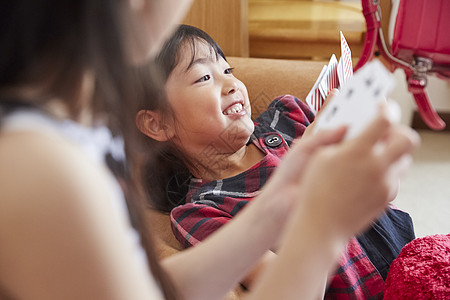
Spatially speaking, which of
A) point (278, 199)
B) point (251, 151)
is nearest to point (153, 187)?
point (251, 151)

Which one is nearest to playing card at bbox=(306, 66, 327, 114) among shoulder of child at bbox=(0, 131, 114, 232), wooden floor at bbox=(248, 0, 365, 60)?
shoulder of child at bbox=(0, 131, 114, 232)

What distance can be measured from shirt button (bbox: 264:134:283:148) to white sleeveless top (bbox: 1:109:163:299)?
0.81m

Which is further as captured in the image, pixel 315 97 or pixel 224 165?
pixel 224 165

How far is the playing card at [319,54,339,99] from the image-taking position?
1.10 meters

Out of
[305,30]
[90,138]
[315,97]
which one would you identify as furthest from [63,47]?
[305,30]

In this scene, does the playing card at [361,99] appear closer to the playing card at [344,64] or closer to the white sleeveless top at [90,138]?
the white sleeveless top at [90,138]

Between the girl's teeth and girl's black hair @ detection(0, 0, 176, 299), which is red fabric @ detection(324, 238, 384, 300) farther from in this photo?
girl's black hair @ detection(0, 0, 176, 299)

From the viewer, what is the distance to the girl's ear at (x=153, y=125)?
4.39 feet

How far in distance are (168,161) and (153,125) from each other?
100 millimetres

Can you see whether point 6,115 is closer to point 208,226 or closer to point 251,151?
point 208,226

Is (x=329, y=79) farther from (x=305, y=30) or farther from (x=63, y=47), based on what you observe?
(x=305, y=30)

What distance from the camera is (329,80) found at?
113cm

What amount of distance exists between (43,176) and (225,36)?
5.90 feet

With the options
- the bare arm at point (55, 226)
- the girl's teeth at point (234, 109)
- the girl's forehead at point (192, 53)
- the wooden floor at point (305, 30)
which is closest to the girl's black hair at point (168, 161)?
the girl's forehead at point (192, 53)
